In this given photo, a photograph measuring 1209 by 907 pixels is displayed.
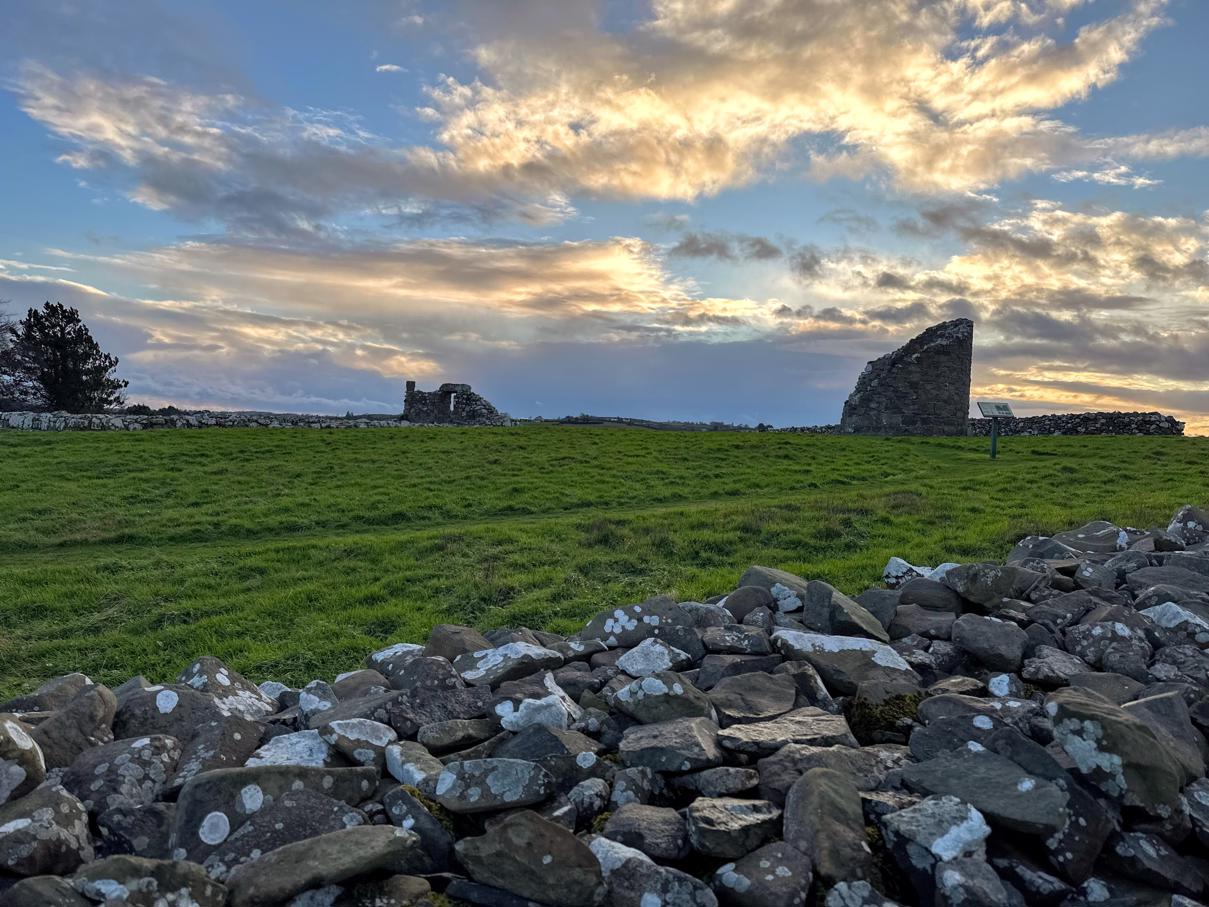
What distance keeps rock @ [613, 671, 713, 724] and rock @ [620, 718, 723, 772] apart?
19cm

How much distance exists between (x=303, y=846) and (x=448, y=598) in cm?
748

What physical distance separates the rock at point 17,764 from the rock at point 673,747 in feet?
8.96

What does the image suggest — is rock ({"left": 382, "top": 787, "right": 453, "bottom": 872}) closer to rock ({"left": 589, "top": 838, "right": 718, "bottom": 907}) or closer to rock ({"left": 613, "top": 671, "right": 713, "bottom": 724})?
rock ({"left": 589, "top": 838, "right": 718, "bottom": 907})

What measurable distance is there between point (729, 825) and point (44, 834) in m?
2.78

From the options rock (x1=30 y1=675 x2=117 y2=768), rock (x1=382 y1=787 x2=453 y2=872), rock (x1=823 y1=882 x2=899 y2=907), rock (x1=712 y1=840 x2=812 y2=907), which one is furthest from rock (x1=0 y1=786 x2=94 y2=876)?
rock (x1=823 y1=882 x2=899 y2=907)

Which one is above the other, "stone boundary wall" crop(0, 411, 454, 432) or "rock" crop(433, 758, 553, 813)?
"stone boundary wall" crop(0, 411, 454, 432)

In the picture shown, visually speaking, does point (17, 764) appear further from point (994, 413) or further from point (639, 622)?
point (994, 413)

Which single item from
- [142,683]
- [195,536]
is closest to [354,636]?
[142,683]

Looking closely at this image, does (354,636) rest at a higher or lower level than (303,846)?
lower

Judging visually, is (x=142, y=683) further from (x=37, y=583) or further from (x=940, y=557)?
(x=940, y=557)

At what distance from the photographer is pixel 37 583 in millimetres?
12062

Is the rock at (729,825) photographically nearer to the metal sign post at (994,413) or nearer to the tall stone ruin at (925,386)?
the metal sign post at (994,413)

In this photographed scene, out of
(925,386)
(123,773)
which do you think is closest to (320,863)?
(123,773)

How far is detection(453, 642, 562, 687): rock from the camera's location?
4.95m
